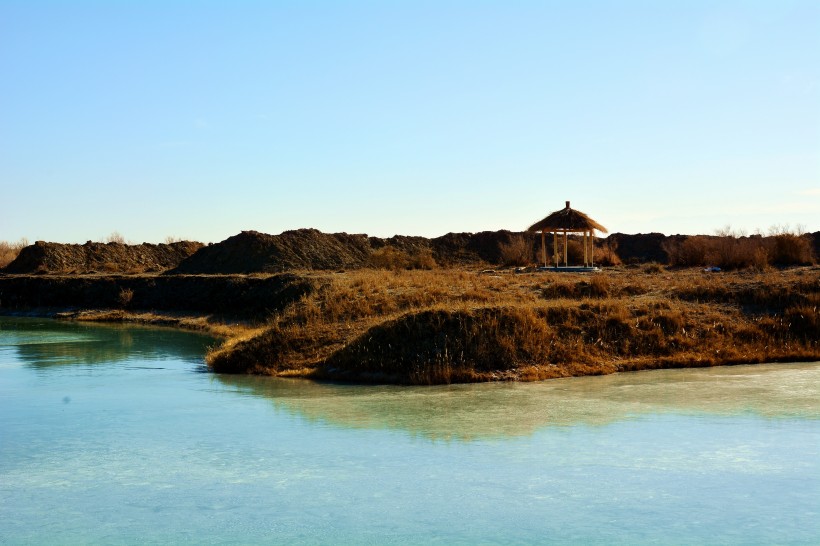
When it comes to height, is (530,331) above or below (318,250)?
below

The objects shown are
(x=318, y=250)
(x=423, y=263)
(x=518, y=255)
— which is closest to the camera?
(x=423, y=263)

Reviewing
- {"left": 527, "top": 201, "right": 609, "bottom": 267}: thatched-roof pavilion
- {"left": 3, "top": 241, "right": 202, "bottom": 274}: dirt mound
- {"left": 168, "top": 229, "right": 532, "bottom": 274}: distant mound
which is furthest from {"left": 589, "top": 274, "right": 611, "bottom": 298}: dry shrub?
{"left": 3, "top": 241, "right": 202, "bottom": 274}: dirt mound

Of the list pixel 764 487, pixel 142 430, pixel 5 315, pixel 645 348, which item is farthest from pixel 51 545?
pixel 5 315

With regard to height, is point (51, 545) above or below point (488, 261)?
below

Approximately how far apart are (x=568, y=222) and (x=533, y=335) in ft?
60.3

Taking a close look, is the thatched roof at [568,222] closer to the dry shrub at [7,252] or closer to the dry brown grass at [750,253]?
the dry brown grass at [750,253]

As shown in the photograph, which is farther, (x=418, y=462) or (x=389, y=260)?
(x=389, y=260)

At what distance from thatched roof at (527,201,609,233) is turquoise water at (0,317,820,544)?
18.4 metres

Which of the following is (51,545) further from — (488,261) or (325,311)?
(488,261)

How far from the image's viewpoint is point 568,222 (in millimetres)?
34031

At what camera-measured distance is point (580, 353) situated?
54.0ft

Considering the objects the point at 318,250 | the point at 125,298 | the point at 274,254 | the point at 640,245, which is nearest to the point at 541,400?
the point at 125,298

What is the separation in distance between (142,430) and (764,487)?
25.2ft

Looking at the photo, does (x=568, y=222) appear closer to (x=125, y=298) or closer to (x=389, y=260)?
(x=389, y=260)
